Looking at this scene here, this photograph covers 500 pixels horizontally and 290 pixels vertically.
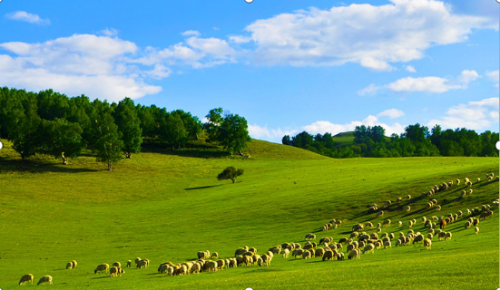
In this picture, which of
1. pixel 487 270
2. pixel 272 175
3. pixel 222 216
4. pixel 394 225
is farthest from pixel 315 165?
pixel 487 270

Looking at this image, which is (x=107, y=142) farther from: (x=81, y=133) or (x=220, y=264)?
(x=220, y=264)

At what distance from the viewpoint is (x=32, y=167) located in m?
89.0

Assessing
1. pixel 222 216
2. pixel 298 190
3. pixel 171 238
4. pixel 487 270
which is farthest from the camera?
pixel 298 190

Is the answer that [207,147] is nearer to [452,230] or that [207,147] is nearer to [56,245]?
[56,245]

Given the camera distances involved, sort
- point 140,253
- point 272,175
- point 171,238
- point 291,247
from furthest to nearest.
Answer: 1. point 272,175
2. point 171,238
3. point 140,253
4. point 291,247

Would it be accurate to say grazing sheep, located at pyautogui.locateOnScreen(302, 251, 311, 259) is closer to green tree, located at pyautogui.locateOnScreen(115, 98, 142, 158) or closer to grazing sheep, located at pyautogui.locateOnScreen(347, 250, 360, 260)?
grazing sheep, located at pyautogui.locateOnScreen(347, 250, 360, 260)

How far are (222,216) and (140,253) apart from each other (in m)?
17.6

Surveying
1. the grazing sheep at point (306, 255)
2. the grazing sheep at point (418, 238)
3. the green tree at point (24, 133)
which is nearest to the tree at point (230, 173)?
the green tree at point (24, 133)

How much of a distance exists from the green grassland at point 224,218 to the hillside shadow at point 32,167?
349 millimetres

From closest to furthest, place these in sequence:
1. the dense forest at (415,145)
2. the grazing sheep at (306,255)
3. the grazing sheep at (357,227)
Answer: the grazing sheep at (306,255) < the grazing sheep at (357,227) < the dense forest at (415,145)

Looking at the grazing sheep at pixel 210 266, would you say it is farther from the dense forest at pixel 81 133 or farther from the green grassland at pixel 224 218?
the dense forest at pixel 81 133

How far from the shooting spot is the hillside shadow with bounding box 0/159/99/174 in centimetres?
8575

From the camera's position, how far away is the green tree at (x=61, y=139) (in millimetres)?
91812

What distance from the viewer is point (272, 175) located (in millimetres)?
86312
